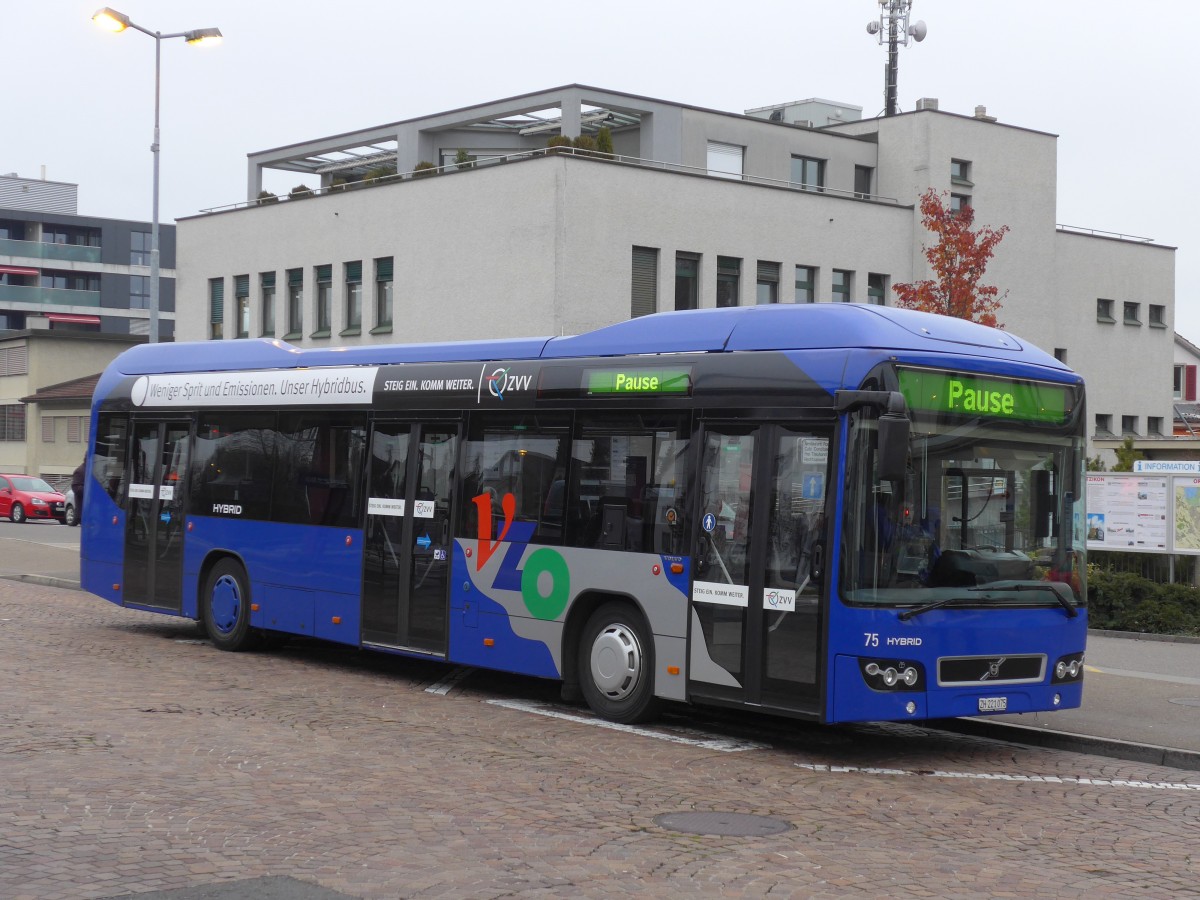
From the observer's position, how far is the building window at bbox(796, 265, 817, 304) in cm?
4197

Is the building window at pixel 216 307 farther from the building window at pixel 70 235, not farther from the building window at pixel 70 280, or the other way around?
the building window at pixel 70 235

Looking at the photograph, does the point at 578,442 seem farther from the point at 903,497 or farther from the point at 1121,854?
the point at 1121,854

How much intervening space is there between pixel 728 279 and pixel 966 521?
3053 cm

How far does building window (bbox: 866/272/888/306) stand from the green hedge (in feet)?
81.2

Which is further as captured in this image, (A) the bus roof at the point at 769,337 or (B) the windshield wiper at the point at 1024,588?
(A) the bus roof at the point at 769,337

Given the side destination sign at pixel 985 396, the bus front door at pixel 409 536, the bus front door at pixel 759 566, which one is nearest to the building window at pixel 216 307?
the bus front door at pixel 409 536

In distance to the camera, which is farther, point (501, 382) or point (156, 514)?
point (156, 514)

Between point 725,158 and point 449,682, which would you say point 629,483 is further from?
point 725,158

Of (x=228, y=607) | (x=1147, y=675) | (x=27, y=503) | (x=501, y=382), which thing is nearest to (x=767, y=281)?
(x=27, y=503)

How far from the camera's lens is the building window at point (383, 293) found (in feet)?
138

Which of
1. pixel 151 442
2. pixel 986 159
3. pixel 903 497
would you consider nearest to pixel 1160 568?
pixel 903 497

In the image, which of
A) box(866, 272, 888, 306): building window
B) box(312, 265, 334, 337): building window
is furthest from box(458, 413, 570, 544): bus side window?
box(312, 265, 334, 337): building window

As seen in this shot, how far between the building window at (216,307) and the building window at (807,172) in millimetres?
17658

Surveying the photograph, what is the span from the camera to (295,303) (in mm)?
45750
